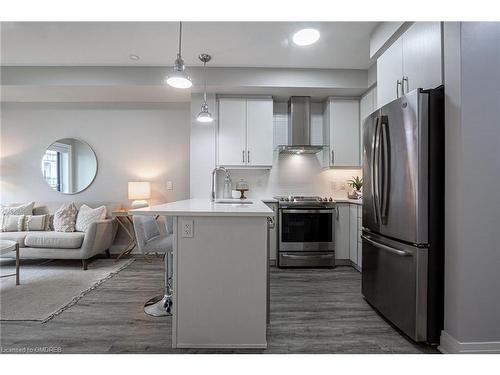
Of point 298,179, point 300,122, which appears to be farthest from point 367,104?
point 298,179

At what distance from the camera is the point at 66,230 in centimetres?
355

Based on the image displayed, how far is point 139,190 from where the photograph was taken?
3.79m

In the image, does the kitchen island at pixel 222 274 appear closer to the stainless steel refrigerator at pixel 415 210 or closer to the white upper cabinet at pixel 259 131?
the stainless steel refrigerator at pixel 415 210

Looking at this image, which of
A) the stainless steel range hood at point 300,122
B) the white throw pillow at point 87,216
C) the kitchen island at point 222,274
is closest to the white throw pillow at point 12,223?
the white throw pillow at point 87,216

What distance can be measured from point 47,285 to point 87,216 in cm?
110

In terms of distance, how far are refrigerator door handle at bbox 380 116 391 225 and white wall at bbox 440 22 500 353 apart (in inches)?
16.5

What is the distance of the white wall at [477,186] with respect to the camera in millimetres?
1540

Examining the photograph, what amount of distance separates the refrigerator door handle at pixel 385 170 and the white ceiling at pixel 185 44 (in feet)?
4.10

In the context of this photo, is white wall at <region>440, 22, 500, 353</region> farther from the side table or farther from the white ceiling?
the side table

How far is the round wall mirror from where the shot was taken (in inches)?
163

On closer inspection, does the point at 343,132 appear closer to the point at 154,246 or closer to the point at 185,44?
the point at 185,44

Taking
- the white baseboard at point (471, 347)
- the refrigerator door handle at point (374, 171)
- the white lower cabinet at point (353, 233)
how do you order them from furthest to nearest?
the white lower cabinet at point (353, 233) → the refrigerator door handle at point (374, 171) → the white baseboard at point (471, 347)

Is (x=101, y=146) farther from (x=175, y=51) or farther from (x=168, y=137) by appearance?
(x=175, y=51)
